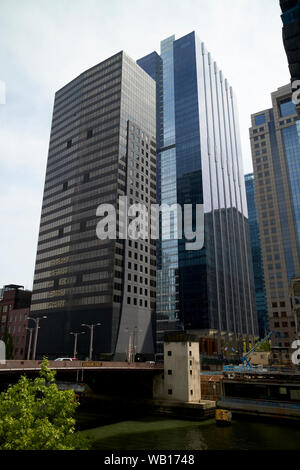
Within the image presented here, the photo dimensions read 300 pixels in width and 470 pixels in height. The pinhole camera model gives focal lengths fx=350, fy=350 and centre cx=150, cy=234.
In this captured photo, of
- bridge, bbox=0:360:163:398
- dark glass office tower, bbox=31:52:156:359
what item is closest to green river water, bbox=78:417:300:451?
bridge, bbox=0:360:163:398

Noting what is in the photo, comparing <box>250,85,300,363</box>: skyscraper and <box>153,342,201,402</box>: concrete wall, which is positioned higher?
<box>250,85,300,363</box>: skyscraper

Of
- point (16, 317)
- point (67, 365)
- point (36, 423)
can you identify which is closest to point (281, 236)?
point (16, 317)

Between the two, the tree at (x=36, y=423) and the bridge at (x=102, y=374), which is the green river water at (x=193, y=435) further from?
the tree at (x=36, y=423)

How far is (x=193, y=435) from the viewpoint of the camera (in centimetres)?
5419

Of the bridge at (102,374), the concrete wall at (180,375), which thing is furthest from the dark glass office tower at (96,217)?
the concrete wall at (180,375)

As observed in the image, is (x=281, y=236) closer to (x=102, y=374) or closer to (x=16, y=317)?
(x=102, y=374)

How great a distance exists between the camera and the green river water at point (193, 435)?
47.2m

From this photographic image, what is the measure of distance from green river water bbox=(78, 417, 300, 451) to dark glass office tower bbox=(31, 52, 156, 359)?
63.0m

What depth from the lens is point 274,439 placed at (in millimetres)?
51031

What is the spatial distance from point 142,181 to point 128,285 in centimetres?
4972

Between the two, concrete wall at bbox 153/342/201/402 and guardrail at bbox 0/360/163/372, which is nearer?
guardrail at bbox 0/360/163/372

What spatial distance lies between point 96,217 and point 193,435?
10293 centimetres

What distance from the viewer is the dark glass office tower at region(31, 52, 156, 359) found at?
134 m

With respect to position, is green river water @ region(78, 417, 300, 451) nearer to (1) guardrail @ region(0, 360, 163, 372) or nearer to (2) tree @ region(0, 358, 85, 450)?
(1) guardrail @ region(0, 360, 163, 372)
